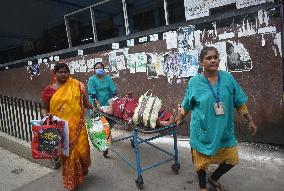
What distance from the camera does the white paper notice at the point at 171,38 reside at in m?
5.62

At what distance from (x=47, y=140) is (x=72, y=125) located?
389 mm

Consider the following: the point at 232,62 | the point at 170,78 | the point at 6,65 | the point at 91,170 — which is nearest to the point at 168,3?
the point at 170,78

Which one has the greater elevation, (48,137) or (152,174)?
(48,137)

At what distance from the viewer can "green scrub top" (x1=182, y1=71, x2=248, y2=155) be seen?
3.09m

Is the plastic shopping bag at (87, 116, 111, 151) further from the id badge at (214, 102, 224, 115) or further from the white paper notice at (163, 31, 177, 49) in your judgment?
the white paper notice at (163, 31, 177, 49)

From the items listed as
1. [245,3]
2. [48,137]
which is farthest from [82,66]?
[245,3]

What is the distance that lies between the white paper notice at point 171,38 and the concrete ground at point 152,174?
188 centimetres

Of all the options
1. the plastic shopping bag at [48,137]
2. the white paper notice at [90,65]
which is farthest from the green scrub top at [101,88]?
the white paper notice at [90,65]

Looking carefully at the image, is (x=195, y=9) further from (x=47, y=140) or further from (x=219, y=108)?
(x=47, y=140)

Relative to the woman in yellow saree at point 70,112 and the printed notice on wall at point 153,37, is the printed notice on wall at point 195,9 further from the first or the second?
the woman in yellow saree at point 70,112

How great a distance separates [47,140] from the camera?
367 centimetres

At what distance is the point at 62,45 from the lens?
9023mm

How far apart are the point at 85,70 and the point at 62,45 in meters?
1.74

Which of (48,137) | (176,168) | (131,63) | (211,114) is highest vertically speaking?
(131,63)
